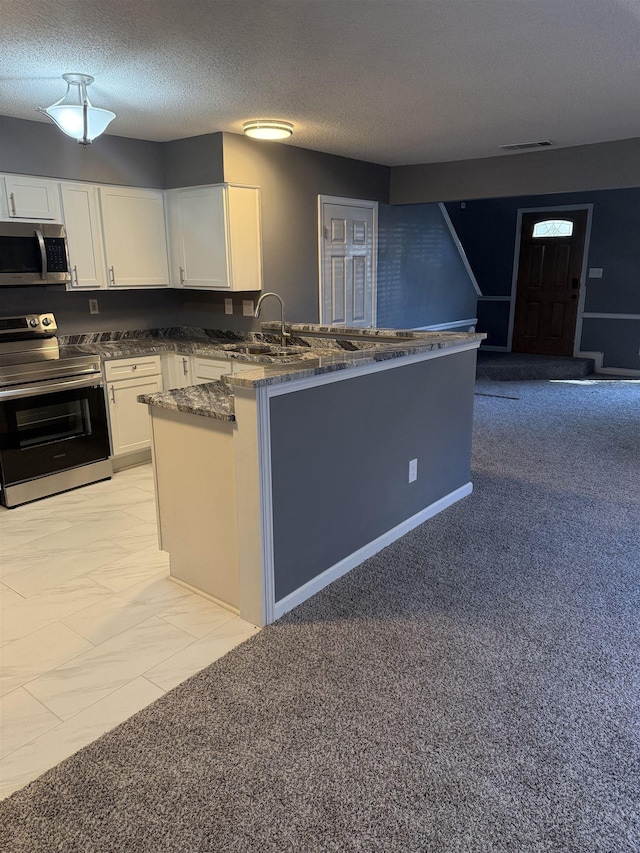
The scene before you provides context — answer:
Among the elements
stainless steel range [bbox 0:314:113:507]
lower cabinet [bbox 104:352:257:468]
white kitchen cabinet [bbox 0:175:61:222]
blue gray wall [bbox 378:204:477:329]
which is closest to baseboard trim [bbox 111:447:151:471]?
lower cabinet [bbox 104:352:257:468]

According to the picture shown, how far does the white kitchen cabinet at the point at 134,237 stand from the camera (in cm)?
438

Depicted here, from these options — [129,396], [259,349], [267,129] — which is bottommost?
[129,396]

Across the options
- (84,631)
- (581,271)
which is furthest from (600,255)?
(84,631)

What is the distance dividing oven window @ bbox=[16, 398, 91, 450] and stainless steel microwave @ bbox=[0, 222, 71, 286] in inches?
32.1

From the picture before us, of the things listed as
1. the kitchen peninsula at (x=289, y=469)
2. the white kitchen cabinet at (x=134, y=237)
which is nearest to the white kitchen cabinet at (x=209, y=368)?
the white kitchen cabinet at (x=134, y=237)

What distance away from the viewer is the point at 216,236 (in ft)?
14.6

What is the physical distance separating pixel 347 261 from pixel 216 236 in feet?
5.09

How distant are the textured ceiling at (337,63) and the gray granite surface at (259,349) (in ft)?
4.34

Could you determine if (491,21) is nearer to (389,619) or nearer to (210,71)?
(210,71)

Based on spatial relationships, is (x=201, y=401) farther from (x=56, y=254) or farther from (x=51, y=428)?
(x=56, y=254)

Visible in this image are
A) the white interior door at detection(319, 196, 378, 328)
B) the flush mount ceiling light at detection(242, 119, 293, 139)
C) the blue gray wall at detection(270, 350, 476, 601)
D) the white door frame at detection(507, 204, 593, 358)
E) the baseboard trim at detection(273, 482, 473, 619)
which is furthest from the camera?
the white door frame at detection(507, 204, 593, 358)

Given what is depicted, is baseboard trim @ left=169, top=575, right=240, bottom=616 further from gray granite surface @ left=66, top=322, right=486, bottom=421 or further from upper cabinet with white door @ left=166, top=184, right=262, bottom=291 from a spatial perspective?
upper cabinet with white door @ left=166, top=184, right=262, bottom=291

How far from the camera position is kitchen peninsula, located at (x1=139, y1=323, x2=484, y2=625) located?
2.40m

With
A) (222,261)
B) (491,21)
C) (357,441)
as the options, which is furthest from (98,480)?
(491,21)
